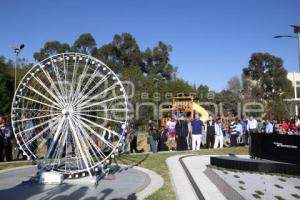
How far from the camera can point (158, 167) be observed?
16.1 m

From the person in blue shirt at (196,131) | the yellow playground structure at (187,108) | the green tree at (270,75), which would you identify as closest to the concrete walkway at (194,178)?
the person in blue shirt at (196,131)

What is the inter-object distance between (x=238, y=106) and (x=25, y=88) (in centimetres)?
5938

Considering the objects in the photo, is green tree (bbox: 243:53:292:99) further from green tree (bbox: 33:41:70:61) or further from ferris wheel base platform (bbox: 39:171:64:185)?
ferris wheel base platform (bbox: 39:171:64:185)

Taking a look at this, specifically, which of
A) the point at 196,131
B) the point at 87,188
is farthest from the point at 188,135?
the point at 87,188

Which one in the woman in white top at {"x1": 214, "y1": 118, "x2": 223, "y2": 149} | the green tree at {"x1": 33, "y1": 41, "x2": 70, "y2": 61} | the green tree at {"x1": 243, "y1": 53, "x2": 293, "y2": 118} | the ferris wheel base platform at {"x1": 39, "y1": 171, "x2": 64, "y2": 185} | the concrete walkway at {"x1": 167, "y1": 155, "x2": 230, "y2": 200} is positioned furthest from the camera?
the green tree at {"x1": 243, "y1": 53, "x2": 293, "y2": 118}

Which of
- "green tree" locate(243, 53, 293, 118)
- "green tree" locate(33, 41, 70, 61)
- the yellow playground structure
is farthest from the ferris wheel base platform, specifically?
"green tree" locate(243, 53, 293, 118)

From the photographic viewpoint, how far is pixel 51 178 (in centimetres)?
1285

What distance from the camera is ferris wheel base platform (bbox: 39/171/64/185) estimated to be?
42.0 feet

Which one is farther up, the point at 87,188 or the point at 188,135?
the point at 188,135

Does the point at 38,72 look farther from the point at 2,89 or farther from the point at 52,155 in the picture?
the point at 2,89

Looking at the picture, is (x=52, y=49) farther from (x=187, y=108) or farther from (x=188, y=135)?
(x=188, y=135)

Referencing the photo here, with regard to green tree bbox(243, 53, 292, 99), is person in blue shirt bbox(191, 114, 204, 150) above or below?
below

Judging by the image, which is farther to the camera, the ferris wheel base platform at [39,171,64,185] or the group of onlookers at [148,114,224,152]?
the group of onlookers at [148,114,224,152]

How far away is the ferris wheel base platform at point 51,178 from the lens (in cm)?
1280
